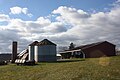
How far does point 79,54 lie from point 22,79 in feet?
176

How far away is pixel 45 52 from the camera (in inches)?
2628

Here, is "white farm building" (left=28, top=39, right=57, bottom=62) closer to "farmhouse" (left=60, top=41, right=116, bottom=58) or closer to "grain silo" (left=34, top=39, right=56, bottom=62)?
"grain silo" (left=34, top=39, right=56, bottom=62)

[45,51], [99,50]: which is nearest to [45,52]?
[45,51]

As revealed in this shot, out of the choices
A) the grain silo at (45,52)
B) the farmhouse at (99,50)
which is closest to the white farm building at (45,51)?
the grain silo at (45,52)

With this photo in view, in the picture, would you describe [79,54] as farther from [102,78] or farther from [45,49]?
[102,78]

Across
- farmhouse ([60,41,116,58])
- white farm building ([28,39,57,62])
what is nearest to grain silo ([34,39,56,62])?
white farm building ([28,39,57,62])

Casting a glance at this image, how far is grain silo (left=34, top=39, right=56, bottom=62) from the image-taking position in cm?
6650

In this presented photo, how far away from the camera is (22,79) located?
2622 cm

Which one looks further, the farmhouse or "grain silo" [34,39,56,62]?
the farmhouse

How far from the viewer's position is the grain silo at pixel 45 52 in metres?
66.5

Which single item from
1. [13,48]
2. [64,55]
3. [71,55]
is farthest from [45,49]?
[64,55]

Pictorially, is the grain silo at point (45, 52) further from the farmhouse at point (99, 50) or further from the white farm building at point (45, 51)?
the farmhouse at point (99, 50)

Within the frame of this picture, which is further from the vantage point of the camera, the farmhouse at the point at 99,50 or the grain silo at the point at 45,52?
the farmhouse at the point at 99,50

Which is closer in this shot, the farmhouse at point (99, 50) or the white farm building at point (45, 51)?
the white farm building at point (45, 51)
